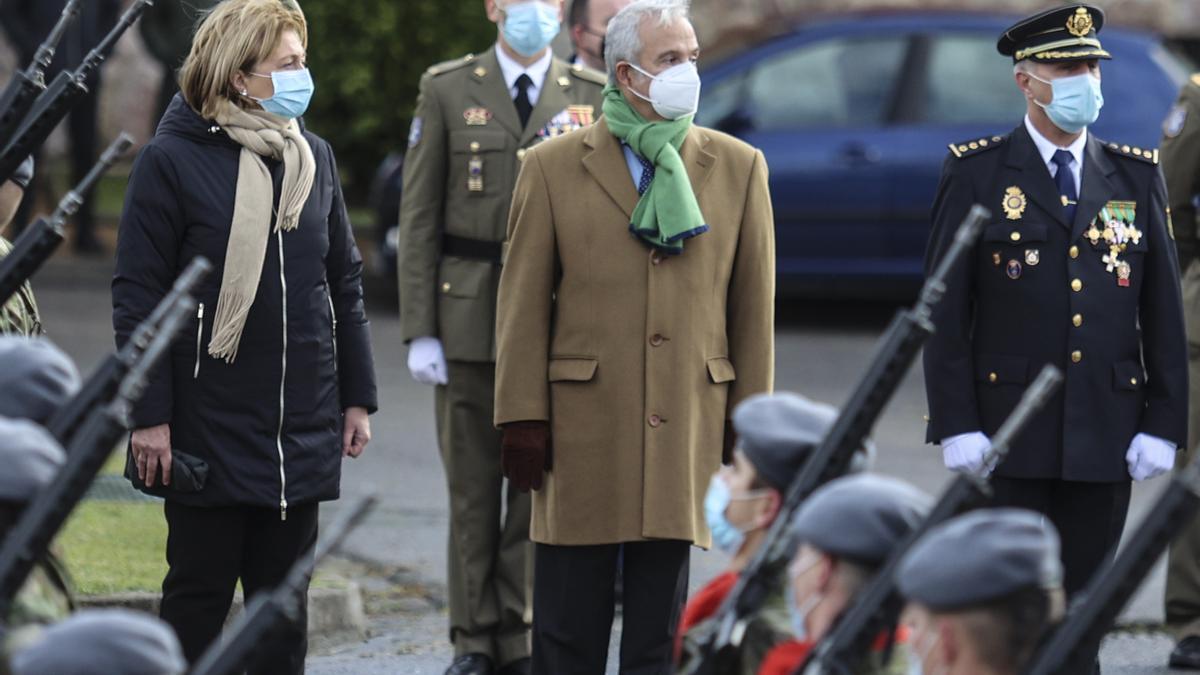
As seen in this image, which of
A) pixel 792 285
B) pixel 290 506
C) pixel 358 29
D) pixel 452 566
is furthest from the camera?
pixel 358 29

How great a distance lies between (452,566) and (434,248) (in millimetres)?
908

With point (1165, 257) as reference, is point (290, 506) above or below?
below

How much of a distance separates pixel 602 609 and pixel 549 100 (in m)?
1.73

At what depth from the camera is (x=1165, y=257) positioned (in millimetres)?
5570

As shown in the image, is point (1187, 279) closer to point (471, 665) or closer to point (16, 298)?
point (471, 665)

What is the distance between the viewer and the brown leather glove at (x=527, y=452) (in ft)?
17.5

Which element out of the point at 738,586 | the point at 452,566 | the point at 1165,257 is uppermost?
the point at 1165,257

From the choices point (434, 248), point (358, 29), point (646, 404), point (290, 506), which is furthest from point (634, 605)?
point (358, 29)

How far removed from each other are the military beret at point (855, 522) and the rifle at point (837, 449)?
0.74 feet

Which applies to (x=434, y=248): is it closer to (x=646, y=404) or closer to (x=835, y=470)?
(x=646, y=404)

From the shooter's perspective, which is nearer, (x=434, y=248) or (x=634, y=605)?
(x=634, y=605)

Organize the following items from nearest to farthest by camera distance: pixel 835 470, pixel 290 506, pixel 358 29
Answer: pixel 835 470, pixel 290 506, pixel 358 29

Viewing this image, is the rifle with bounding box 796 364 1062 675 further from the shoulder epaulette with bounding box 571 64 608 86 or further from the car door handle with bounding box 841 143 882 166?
the car door handle with bounding box 841 143 882 166

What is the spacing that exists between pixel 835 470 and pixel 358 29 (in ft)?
39.2
